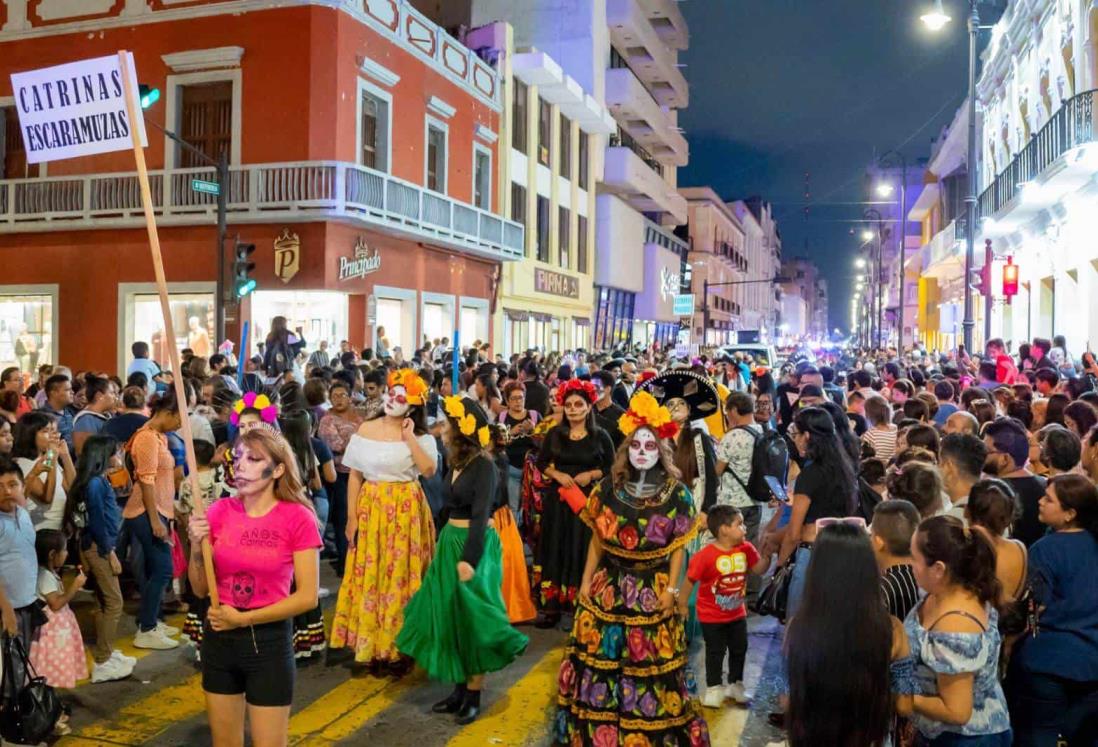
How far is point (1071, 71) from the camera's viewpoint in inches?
743

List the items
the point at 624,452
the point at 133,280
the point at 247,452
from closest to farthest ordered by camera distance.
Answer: the point at 247,452
the point at 624,452
the point at 133,280

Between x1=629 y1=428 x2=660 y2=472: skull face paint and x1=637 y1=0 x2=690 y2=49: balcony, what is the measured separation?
4418cm

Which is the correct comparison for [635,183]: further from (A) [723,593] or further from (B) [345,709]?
(B) [345,709]

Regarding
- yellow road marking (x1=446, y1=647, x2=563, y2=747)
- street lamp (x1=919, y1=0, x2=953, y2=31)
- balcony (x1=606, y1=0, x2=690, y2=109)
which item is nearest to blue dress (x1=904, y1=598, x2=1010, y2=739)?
yellow road marking (x1=446, y1=647, x2=563, y2=747)

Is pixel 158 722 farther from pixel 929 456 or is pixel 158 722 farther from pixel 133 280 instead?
pixel 133 280

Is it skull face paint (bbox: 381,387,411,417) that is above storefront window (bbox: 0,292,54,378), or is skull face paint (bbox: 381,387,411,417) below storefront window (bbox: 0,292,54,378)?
below

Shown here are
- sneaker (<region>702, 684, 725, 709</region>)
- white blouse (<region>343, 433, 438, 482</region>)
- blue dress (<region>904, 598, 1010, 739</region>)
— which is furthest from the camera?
white blouse (<region>343, 433, 438, 482</region>)

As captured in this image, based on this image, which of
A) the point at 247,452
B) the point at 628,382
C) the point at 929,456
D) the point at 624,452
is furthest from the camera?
the point at 628,382

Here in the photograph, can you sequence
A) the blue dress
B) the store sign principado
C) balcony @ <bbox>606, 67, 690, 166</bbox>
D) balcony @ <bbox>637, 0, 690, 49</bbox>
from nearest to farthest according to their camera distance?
the blue dress, the store sign principado, balcony @ <bbox>606, 67, 690, 166</bbox>, balcony @ <bbox>637, 0, 690, 49</bbox>

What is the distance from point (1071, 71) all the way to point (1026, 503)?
16319mm

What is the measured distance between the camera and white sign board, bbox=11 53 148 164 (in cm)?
509

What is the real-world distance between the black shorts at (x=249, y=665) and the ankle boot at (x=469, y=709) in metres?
1.99

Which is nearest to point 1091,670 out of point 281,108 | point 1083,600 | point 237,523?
point 1083,600

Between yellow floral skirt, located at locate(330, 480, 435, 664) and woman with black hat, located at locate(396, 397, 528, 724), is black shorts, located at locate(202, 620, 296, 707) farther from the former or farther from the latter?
yellow floral skirt, located at locate(330, 480, 435, 664)
